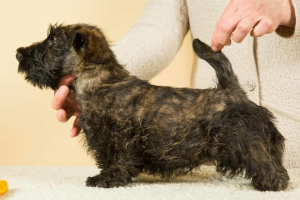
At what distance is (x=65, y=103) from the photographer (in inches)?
71.1

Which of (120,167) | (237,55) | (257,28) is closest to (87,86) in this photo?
(120,167)

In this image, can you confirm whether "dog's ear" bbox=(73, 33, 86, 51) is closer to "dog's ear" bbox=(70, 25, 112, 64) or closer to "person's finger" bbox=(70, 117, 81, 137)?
"dog's ear" bbox=(70, 25, 112, 64)

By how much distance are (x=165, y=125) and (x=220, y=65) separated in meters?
0.28

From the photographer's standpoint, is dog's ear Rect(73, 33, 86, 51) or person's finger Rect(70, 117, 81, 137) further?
person's finger Rect(70, 117, 81, 137)

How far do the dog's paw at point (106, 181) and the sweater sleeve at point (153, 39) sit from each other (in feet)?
2.39

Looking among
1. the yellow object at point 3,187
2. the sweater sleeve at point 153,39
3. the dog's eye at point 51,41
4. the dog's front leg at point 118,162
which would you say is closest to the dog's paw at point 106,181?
the dog's front leg at point 118,162

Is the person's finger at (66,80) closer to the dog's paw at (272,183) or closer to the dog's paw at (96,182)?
the dog's paw at (96,182)

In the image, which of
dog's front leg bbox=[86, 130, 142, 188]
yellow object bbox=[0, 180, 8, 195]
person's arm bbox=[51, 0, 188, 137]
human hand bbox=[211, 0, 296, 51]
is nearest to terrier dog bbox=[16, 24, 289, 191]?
dog's front leg bbox=[86, 130, 142, 188]

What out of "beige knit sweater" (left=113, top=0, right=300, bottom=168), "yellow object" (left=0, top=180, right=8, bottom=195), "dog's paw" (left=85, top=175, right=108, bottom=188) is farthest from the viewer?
"beige knit sweater" (left=113, top=0, right=300, bottom=168)

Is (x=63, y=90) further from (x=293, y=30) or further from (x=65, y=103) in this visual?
(x=293, y=30)

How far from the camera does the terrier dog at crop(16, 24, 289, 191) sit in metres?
1.38

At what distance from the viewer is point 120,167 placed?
4.68 ft

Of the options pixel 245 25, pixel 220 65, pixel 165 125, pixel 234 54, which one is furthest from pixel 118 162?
pixel 234 54

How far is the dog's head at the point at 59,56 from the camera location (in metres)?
1.53
